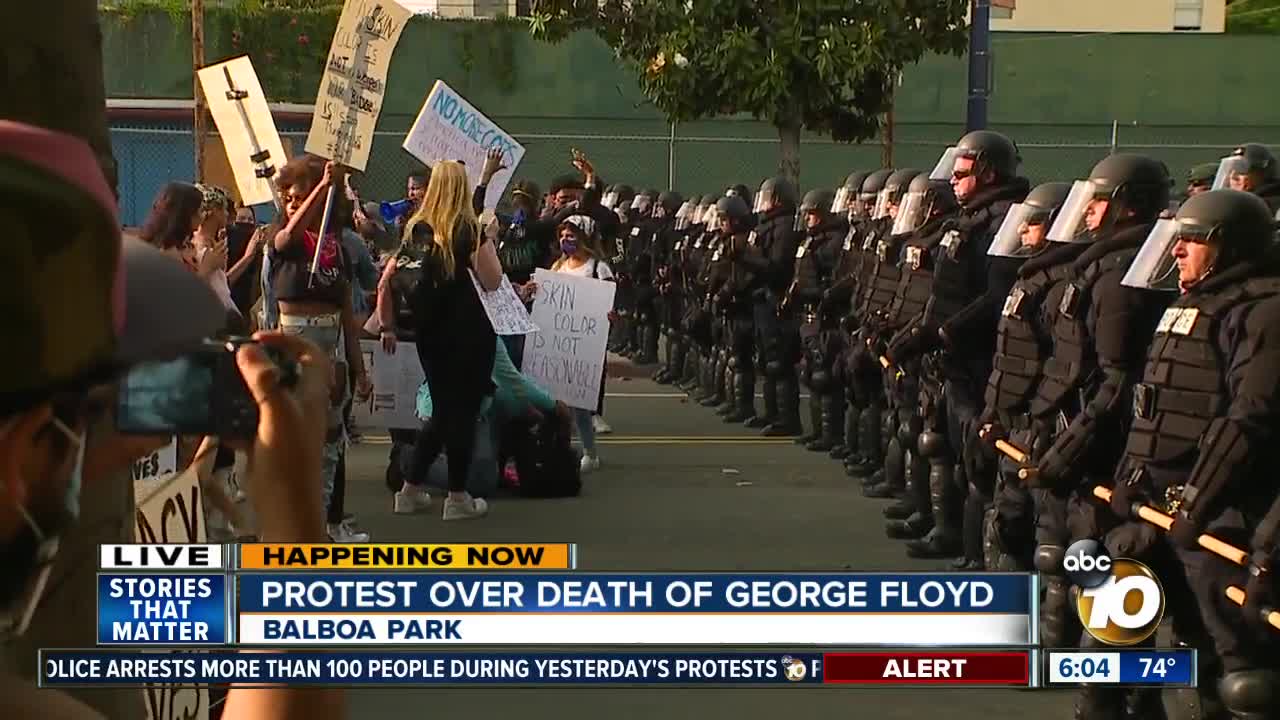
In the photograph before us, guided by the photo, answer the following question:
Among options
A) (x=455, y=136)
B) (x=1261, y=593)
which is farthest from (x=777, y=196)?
(x=1261, y=593)

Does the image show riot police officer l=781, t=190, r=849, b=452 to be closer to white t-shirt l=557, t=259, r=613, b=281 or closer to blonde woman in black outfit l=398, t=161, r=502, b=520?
white t-shirt l=557, t=259, r=613, b=281

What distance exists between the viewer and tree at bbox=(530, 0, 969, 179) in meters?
23.1

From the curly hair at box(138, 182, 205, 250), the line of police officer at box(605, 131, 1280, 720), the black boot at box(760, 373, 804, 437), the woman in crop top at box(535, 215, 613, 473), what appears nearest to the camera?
the line of police officer at box(605, 131, 1280, 720)

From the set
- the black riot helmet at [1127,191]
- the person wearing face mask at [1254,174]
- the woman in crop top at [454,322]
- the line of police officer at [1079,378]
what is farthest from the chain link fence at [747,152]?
the black riot helmet at [1127,191]

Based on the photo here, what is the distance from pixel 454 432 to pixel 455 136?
2968 mm

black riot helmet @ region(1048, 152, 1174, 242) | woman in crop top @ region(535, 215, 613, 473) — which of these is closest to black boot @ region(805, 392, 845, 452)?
woman in crop top @ region(535, 215, 613, 473)

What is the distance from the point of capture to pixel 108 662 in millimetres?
3074

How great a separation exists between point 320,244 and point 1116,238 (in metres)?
3.81

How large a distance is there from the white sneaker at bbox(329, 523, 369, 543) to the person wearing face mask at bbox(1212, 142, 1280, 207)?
467 centimetres

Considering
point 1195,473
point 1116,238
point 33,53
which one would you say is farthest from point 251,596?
point 1116,238

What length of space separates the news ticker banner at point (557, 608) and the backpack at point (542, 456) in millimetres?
7175

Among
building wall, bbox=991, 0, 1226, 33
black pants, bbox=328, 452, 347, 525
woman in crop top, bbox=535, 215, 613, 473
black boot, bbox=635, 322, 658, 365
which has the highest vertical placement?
building wall, bbox=991, 0, 1226, 33

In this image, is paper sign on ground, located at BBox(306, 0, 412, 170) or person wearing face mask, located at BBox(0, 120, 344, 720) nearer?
person wearing face mask, located at BBox(0, 120, 344, 720)

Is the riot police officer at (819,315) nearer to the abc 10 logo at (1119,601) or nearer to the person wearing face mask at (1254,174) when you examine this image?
the person wearing face mask at (1254,174)
